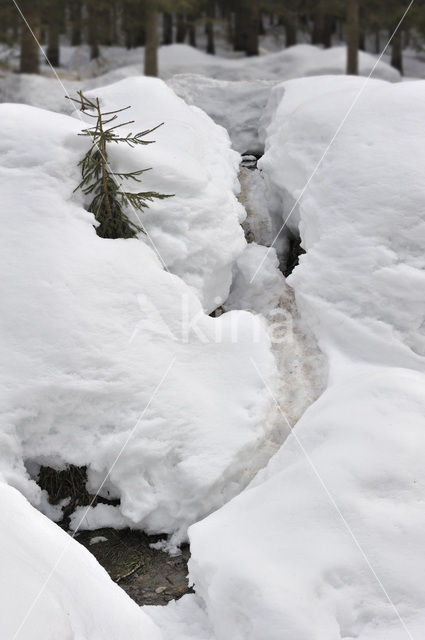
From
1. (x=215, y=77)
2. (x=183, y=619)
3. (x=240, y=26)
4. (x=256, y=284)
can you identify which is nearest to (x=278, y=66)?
(x=240, y=26)

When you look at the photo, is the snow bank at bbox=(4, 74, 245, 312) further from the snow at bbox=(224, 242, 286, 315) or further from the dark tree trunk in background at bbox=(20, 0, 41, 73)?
the dark tree trunk in background at bbox=(20, 0, 41, 73)

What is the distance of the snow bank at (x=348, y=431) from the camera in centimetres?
372

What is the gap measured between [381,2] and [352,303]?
2004 centimetres

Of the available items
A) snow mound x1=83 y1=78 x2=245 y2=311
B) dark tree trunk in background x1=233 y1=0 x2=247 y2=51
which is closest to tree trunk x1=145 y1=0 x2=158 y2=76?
dark tree trunk in background x1=233 y1=0 x2=247 y2=51

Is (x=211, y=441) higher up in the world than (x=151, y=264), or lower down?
lower down

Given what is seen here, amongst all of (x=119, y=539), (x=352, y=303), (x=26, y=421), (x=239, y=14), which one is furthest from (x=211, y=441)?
(x=239, y=14)

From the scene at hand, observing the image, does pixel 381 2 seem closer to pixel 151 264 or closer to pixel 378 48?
pixel 378 48

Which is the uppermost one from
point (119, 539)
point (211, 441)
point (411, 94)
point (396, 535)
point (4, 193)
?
point (411, 94)

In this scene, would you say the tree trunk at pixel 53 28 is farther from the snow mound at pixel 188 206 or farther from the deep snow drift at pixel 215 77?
the snow mound at pixel 188 206

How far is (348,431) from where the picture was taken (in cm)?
464

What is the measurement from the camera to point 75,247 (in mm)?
5719

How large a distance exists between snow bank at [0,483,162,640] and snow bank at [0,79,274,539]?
109 cm

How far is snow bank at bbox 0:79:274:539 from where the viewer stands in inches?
198

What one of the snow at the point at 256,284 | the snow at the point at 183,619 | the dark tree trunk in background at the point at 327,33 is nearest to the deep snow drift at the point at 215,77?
the snow at the point at 256,284
